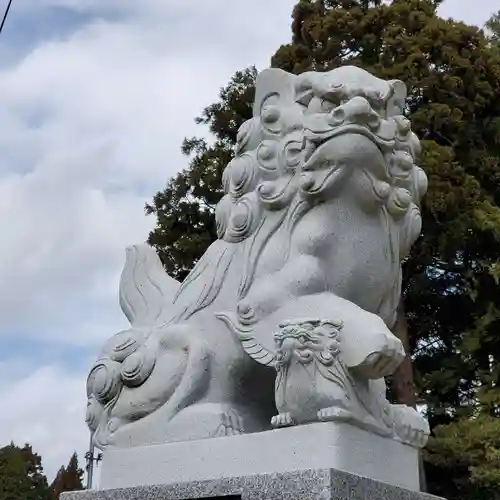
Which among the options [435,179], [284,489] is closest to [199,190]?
[435,179]

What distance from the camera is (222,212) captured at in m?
3.96

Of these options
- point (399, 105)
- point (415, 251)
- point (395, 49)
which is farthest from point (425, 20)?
point (399, 105)

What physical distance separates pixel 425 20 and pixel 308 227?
32.5 feet

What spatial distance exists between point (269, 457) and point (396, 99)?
1663 millimetres

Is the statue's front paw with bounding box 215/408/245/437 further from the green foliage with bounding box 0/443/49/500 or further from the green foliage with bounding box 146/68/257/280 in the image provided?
the green foliage with bounding box 0/443/49/500

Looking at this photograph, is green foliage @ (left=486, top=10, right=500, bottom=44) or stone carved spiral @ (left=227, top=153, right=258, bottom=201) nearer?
stone carved spiral @ (left=227, top=153, right=258, bottom=201)

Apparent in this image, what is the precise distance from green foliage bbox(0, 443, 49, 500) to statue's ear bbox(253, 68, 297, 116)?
17300mm

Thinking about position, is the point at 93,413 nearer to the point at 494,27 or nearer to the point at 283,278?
the point at 283,278

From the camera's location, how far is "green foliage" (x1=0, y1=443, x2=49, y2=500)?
20031mm

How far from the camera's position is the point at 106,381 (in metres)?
3.73

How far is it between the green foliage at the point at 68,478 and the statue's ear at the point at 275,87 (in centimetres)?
1897

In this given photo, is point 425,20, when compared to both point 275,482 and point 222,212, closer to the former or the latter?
point 222,212

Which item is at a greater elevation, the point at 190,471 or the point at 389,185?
the point at 389,185

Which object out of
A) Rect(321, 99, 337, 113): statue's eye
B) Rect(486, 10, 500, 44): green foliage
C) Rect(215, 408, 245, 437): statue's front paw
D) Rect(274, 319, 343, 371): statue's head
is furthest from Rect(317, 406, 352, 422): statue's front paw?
Rect(486, 10, 500, 44): green foliage
